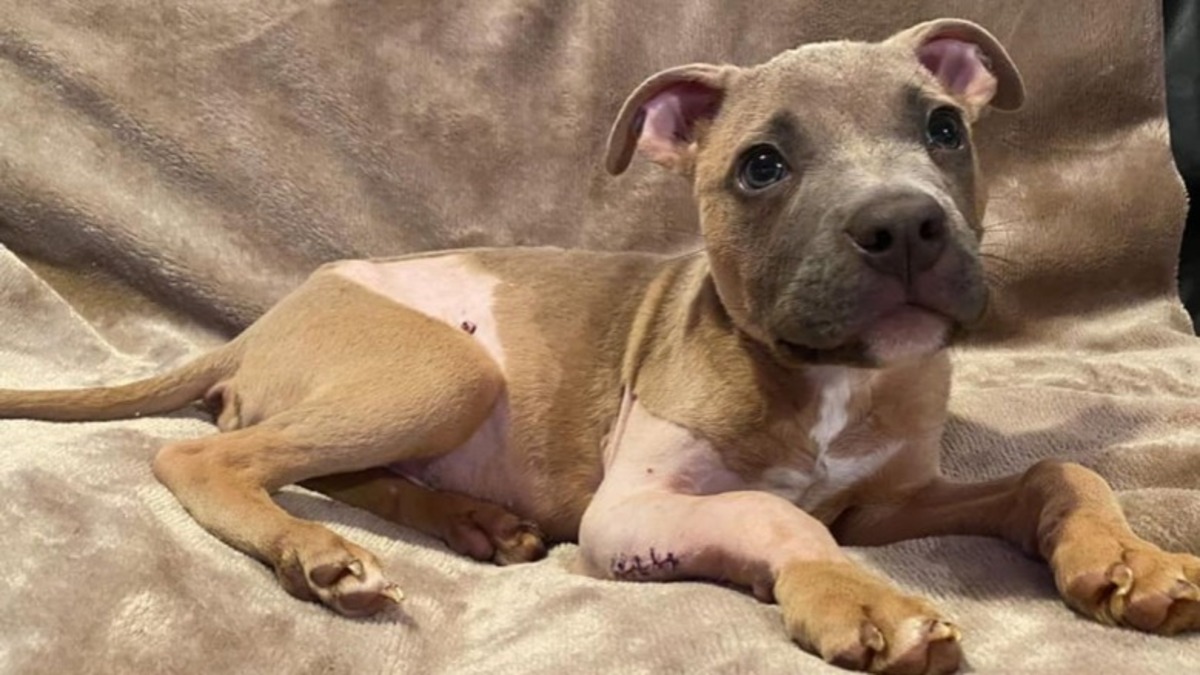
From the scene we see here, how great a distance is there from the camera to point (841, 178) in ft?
8.07

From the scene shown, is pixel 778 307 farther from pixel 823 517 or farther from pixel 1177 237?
pixel 1177 237

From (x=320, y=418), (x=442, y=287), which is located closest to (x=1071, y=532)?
(x=320, y=418)

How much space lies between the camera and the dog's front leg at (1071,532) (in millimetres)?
2037

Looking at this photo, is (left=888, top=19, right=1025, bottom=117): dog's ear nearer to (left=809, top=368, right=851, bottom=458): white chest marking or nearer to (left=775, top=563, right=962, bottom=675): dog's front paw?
(left=809, top=368, right=851, bottom=458): white chest marking

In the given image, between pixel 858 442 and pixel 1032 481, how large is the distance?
345 millimetres

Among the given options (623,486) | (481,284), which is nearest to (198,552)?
(623,486)

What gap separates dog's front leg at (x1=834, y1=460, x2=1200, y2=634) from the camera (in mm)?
2037

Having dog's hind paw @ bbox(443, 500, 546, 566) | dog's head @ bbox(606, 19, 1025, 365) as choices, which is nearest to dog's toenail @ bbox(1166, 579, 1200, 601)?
dog's head @ bbox(606, 19, 1025, 365)

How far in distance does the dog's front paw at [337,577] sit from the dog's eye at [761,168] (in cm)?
96

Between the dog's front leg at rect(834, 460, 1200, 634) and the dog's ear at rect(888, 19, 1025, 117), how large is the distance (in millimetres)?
822

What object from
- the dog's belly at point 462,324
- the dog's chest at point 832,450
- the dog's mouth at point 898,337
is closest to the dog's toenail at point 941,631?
the dog's mouth at point 898,337

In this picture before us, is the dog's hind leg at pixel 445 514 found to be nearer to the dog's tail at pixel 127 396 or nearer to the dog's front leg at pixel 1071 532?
the dog's tail at pixel 127 396

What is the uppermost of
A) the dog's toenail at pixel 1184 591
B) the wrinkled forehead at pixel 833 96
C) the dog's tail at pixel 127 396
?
the wrinkled forehead at pixel 833 96

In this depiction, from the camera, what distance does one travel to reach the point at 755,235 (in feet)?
8.71
